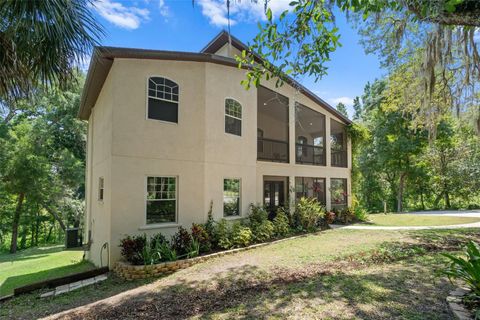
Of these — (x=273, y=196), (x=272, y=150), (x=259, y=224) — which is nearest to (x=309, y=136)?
(x=272, y=150)

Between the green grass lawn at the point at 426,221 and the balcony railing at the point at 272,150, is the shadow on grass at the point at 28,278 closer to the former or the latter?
the balcony railing at the point at 272,150

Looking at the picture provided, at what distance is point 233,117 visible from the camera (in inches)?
439

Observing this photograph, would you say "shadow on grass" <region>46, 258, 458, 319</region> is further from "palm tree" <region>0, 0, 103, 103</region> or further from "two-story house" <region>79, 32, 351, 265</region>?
"palm tree" <region>0, 0, 103, 103</region>

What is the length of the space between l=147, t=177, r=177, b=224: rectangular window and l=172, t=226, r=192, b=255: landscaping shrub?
742mm

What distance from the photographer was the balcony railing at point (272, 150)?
1295 centimetres

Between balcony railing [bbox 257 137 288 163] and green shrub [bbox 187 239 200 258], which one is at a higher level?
balcony railing [bbox 257 137 288 163]

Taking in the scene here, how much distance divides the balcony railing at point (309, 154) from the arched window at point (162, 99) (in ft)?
25.2

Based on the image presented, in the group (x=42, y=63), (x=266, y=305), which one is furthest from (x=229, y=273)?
(x=42, y=63)

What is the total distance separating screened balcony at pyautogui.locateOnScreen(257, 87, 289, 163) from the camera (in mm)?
13070

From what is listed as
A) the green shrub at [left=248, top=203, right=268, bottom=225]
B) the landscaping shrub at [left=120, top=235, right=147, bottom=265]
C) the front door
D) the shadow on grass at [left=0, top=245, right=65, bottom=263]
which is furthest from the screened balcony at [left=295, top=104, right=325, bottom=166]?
the shadow on grass at [left=0, top=245, right=65, bottom=263]

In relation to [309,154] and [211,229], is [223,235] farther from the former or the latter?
[309,154]

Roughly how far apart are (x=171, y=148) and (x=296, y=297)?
6216 millimetres

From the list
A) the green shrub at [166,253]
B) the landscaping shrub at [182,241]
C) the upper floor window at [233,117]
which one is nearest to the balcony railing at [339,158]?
the upper floor window at [233,117]

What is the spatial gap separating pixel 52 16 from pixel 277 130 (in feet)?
42.9
